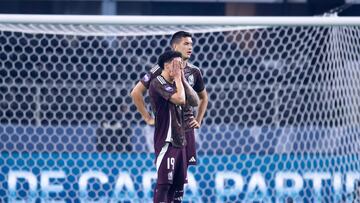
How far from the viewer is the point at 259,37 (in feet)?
23.1

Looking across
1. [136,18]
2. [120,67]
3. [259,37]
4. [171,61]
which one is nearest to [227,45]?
[259,37]

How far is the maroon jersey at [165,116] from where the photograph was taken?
4.86 meters

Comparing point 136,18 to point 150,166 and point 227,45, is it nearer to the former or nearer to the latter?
point 150,166

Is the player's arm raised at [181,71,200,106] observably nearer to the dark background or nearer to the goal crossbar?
the goal crossbar

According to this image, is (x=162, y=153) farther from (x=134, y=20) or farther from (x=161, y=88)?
(x=134, y=20)

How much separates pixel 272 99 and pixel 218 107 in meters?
0.48

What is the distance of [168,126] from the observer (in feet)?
16.0

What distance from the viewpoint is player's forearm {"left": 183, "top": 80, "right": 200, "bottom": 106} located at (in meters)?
4.85

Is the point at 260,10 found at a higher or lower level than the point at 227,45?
higher

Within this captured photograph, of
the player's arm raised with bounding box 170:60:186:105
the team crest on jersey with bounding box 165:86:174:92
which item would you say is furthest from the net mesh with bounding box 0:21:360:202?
the player's arm raised with bounding box 170:60:186:105

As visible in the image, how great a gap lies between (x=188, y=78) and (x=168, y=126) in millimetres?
432

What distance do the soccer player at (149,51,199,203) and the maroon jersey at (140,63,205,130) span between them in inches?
3.9

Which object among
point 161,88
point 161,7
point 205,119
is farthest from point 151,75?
point 161,7

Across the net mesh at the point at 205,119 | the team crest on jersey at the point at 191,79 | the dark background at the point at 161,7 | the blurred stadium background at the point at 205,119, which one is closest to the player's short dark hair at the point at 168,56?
the team crest on jersey at the point at 191,79
